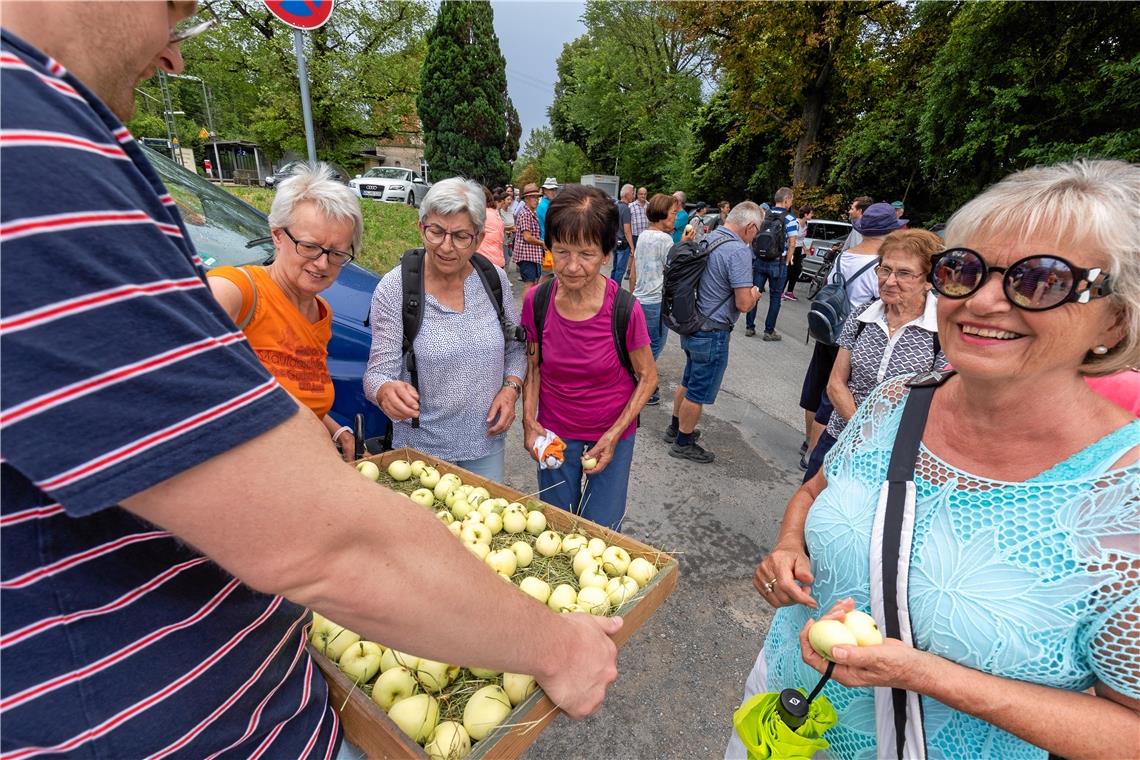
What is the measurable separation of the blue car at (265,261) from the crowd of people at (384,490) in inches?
28.1

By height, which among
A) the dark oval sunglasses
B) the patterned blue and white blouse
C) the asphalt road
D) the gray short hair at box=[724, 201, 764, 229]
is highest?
the gray short hair at box=[724, 201, 764, 229]

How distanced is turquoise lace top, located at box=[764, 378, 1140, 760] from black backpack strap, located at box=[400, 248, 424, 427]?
1957mm

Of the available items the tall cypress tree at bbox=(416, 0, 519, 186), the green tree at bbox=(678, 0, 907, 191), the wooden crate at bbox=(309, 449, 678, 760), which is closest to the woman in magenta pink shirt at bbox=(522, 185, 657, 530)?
the wooden crate at bbox=(309, 449, 678, 760)

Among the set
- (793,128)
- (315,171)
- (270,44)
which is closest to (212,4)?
(270,44)

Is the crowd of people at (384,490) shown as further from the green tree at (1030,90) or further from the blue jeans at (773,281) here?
the green tree at (1030,90)

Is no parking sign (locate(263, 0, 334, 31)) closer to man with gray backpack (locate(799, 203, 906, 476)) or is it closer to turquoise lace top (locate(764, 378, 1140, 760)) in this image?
Answer: man with gray backpack (locate(799, 203, 906, 476))

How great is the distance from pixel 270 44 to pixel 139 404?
25862mm

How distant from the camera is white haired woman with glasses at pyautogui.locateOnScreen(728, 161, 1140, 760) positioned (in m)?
1.12

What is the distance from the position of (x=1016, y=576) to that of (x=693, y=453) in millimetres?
3837

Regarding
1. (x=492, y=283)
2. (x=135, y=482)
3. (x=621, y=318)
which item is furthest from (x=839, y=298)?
→ (x=135, y=482)

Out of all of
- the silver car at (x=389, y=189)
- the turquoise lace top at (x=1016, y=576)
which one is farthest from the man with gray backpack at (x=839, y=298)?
the silver car at (x=389, y=189)

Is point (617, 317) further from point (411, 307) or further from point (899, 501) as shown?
point (899, 501)

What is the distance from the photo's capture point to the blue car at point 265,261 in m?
3.21

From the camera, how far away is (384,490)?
0.69m
